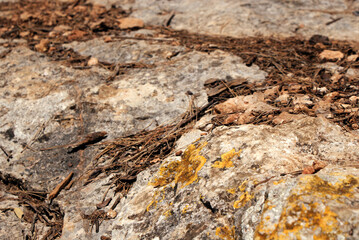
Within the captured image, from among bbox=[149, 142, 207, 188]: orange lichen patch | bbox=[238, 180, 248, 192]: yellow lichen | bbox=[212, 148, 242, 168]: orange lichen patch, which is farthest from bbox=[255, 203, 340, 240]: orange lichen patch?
bbox=[149, 142, 207, 188]: orange lichen patch

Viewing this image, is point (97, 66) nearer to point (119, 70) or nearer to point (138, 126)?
point (119, 70)

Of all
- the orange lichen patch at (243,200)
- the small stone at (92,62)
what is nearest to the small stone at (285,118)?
the orange lichen patch at (243,200)

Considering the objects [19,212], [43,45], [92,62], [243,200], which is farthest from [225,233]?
[43,45]

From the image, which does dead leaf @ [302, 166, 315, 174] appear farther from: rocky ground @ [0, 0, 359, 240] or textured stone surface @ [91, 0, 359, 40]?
textured stone surface @ [91, 0, 359, 40]

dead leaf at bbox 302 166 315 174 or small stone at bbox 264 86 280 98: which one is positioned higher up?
dead leaf at bbox 302 166 315 174

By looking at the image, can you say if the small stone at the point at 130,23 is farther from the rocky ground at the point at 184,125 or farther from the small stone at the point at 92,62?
the small stone at the point at 92,62
